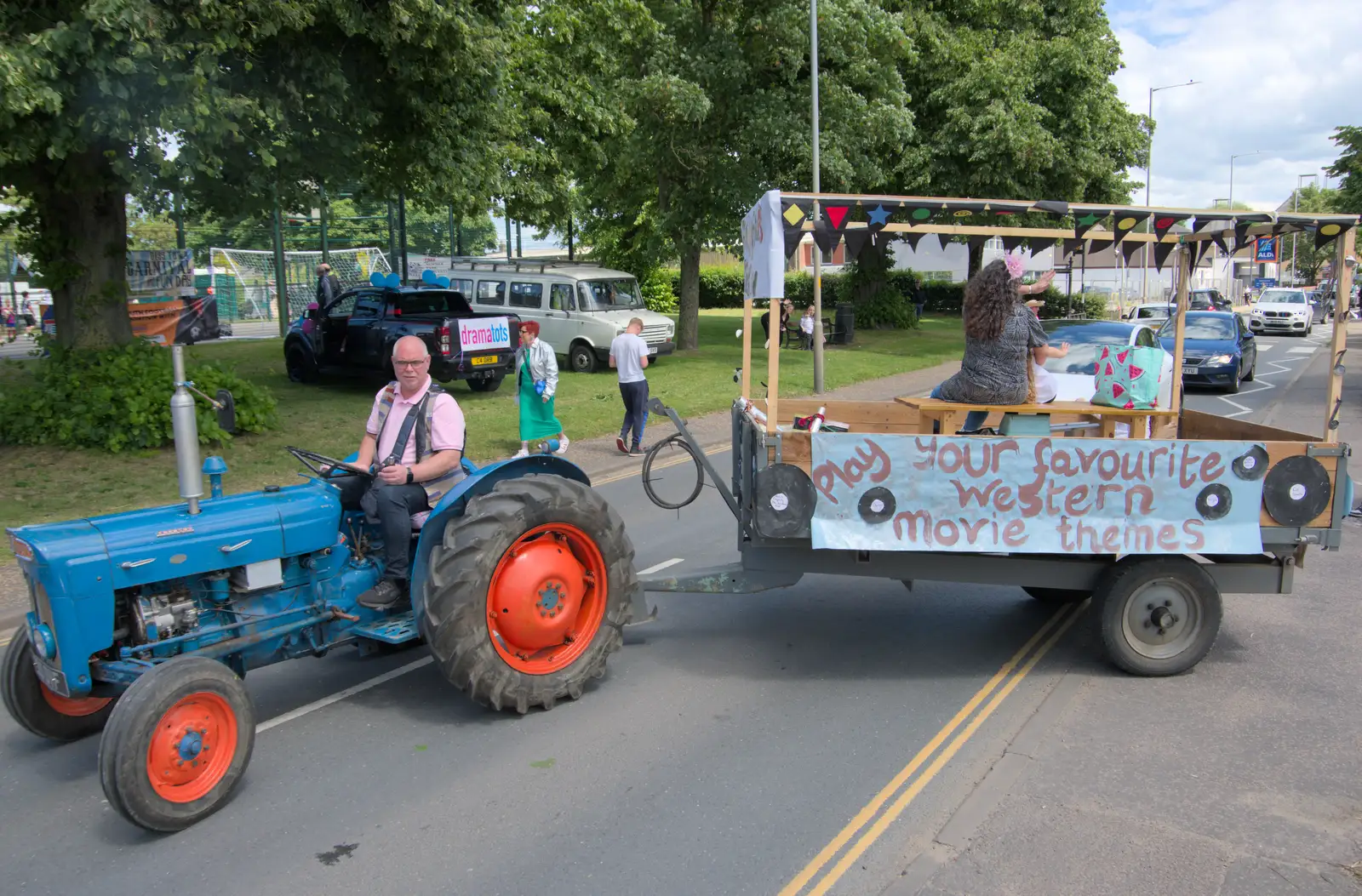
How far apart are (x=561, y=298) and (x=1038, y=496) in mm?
18080

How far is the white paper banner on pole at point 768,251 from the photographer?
546 centimetres

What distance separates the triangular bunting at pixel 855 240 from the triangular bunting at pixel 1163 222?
175cm

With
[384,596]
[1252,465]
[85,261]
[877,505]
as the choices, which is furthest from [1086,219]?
[85,261]

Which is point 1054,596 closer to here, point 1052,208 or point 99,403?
point 1052,208

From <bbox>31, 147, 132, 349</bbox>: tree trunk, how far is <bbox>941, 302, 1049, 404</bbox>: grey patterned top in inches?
399

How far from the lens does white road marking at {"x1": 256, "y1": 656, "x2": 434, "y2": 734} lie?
16.5ft

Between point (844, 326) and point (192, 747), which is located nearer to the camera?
point (192, 747)

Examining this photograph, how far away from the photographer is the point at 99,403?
37.1 feet

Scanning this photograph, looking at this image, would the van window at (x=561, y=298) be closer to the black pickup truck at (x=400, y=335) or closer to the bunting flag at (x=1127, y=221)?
the black pickup truck at (x=400, y=335)

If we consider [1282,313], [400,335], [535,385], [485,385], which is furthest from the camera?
[1282,313]

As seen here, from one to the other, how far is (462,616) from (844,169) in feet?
63.5

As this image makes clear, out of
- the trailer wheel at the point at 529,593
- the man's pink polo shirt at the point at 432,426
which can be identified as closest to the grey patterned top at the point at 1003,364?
the trailer wheel at the point at 529,593

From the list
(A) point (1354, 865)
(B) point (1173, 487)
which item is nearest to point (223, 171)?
(B) point (1173, 487)

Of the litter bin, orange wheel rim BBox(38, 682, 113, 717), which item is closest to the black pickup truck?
orange wheel rim BBox(38, 682, 113, 717)
